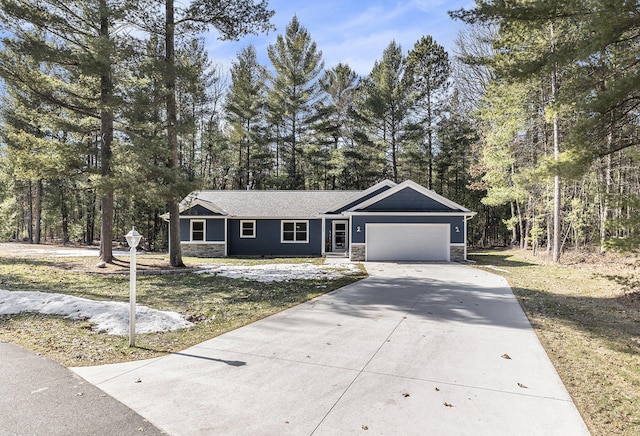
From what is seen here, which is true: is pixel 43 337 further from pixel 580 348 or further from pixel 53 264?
pixel 53 264

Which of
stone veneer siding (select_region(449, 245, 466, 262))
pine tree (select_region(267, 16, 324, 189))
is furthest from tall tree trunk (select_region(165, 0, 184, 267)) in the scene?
pine tree (select_region(267, 16, 324, 189))

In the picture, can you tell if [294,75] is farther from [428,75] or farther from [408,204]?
[408,204]

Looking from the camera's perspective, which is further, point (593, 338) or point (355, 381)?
point (593, 338)

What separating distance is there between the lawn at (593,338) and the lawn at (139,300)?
462 cm

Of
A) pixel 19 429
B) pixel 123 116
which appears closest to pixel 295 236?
pixel 123 116

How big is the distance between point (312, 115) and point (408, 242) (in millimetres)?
15841

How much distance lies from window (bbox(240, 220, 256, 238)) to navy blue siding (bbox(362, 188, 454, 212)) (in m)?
6.54

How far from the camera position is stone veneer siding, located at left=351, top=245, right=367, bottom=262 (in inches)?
682

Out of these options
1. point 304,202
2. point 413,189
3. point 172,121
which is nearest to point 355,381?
point 172,121

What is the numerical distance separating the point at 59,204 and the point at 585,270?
110 feet

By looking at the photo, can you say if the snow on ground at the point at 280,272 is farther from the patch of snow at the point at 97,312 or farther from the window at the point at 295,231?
the window at the point at 295,231

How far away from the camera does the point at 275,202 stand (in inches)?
853

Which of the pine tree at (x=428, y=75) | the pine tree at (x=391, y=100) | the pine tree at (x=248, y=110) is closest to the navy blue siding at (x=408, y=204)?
the pine tree at (x=391, y=100)

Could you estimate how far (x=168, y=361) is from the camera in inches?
173
